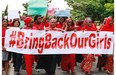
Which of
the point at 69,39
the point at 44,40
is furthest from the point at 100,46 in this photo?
the point at 44,40

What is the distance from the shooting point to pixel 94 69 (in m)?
8.85

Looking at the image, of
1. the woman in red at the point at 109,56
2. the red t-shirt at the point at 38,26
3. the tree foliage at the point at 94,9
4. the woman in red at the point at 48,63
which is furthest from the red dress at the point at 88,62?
the tree foliage at the point at 94,9

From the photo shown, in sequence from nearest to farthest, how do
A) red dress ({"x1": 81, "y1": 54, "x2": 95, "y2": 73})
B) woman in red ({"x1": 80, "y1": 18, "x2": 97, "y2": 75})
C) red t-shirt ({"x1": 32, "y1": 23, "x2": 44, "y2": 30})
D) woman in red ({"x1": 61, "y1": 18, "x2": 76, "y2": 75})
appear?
red t-shirt ({"x1": 32, "y1": 23, "x2": 44, "y2": 30}) < woman in red ({"x1": 61, "y1": 18, "x2": 76, "y2": 75}) < woman in red ({"x1": 80, "y1": 18, "x2": 97, "y2": 75}) < red dress ({"x1": 81, "y1": 54, "x2": 95, "y2": 73})

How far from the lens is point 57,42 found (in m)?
7.44

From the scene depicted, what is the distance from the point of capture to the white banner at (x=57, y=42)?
7262 millimetres

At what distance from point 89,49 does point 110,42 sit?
483mm

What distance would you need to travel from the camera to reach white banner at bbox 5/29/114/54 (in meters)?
7.26

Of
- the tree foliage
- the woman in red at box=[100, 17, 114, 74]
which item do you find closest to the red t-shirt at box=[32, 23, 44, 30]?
the woman in red at box=[100, 17, 114, 74]

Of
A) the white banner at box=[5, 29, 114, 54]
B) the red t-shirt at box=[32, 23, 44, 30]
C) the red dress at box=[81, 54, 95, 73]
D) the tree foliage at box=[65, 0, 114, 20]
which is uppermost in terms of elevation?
the tree foliage at box=[65, 0, 114, 20]

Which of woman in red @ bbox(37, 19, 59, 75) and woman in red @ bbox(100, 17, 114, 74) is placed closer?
woman in red @ bbox(37, 19, 59, 75)

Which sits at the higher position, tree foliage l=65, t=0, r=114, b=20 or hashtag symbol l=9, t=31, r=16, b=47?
tree foliage l=65, t=0, r=114, b=20

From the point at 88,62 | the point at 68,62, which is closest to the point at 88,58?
the point at 88,62

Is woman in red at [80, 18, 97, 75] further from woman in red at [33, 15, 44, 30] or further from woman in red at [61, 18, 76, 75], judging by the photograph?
woman in red at [33, 15, 44, 30]

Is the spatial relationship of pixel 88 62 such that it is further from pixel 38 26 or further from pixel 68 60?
pixel 38 26
